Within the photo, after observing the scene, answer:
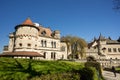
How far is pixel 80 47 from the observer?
60.8 m

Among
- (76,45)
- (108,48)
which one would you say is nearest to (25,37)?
(76,45)

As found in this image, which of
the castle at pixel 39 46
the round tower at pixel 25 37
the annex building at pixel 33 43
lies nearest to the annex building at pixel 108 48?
the castle at pixel 39 46

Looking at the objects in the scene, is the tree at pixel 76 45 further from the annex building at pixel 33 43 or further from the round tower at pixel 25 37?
the round tower at pixel 25 37

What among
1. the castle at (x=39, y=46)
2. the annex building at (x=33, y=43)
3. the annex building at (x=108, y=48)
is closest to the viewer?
the annex building at (x=33, y=43)

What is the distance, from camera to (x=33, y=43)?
44.0 m

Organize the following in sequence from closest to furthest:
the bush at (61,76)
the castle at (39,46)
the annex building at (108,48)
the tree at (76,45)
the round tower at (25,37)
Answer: the bush at (61,76)
the castle at (39,46)
the round tower at (25,37)
the tree at (76,45)
the annex building at (108,48)

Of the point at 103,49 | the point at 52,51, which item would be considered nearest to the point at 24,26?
the point at 52,51

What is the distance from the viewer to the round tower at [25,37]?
139ft

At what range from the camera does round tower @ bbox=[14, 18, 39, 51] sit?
42503mm

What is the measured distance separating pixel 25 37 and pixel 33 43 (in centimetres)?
311

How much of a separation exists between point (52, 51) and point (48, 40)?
4.32 m

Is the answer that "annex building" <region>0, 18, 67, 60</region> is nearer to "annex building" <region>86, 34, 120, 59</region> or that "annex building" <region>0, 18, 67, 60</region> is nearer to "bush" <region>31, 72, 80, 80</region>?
"annex building" <region>86, 34, 120, 59</region>

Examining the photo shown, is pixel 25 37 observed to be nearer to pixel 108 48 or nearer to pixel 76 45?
pixel 76 45

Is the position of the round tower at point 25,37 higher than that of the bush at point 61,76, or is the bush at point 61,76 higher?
the round tower at point 25,37
